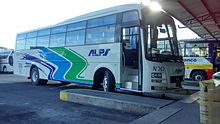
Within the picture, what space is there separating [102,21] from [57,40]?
11.8 feet

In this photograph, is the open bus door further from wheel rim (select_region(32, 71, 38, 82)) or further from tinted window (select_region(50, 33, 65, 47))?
wheel rim (select_region(32, 71, 38, 82))

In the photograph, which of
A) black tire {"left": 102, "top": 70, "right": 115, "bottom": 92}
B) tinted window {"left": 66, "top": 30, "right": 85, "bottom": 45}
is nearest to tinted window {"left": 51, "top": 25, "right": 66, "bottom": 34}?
tinted window {"left": 66, "top": 30, "right": 85, "bottom": 45}

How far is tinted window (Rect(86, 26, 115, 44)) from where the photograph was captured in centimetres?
1120

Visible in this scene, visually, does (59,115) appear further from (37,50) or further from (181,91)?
(37,50)

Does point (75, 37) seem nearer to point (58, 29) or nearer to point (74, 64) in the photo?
point (74, 64)

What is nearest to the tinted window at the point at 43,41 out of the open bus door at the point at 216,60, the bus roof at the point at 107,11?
the bus roof at the point at 107,11

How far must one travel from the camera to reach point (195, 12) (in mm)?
15320

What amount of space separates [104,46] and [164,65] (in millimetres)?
2706

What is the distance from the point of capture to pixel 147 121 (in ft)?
19.8

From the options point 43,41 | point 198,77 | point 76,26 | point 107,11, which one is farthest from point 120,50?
point 198,77

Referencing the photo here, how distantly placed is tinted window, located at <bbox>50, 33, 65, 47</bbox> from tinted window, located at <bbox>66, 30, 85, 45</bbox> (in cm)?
45

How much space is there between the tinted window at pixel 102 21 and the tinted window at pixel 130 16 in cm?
61

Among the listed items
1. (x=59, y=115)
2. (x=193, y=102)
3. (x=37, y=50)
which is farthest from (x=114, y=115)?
(x=37, y=50)

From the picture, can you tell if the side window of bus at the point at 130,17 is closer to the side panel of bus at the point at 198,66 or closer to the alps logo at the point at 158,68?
the alps logo at the point at 158,68
